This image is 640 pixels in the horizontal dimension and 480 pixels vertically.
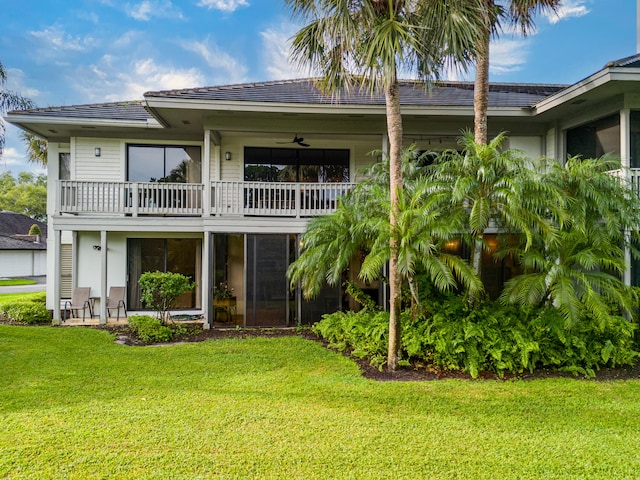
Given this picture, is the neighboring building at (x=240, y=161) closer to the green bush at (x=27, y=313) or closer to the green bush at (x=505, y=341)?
the green bush at (x=27, y=313)

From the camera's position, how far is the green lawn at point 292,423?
3344mm

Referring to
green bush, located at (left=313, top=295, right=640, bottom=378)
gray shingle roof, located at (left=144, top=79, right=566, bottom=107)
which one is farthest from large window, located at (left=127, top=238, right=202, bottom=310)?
green bush, located at (left=313, top=295, right=640, bottom=378)

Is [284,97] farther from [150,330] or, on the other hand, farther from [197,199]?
[150,330]

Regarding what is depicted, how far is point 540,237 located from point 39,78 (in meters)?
51.4

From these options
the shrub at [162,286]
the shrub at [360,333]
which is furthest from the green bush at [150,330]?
the shrub at [360,333]

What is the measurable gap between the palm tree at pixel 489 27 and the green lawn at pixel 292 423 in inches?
192

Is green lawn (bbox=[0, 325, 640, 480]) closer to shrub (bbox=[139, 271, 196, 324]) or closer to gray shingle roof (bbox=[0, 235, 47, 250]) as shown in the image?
shrub (bbox=[139, 271, 196, 324])

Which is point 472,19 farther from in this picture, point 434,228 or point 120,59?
point 120,59

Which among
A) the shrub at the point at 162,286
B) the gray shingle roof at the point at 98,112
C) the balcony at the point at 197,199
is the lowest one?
the shrub at the point at 162,286

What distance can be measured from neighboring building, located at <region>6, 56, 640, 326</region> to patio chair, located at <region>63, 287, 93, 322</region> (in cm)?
40

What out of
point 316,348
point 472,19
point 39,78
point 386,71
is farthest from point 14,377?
point 39,78

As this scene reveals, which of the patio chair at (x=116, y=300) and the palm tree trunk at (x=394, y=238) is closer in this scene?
the palm tree trunk at (x=394, y=238)

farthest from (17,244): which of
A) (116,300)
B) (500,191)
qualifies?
(500,191)

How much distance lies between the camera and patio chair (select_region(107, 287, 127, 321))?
34.9 ft
